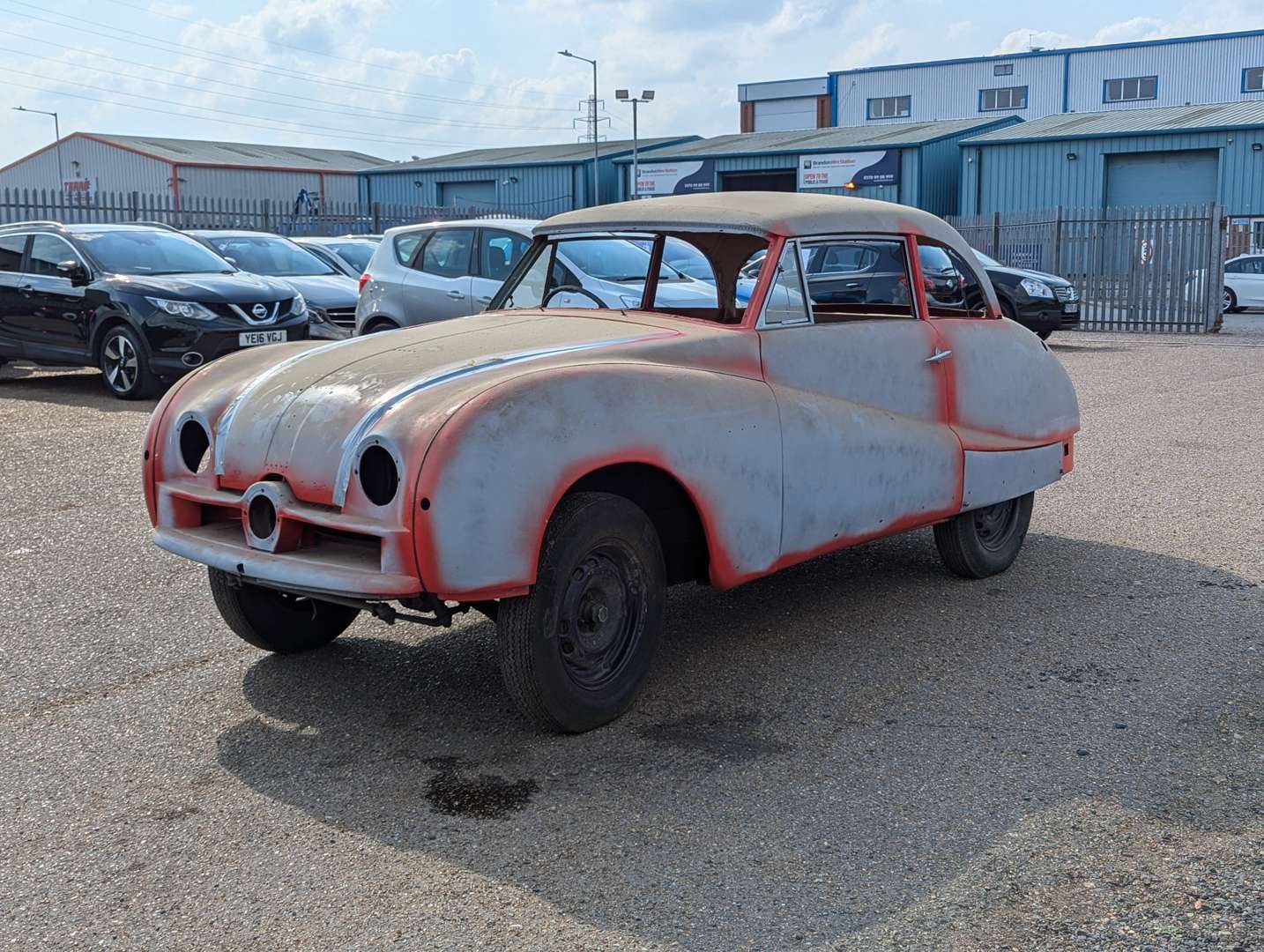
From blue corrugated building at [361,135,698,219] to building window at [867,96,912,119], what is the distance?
47.8 ft

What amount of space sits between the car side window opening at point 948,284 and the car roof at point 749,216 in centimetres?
13

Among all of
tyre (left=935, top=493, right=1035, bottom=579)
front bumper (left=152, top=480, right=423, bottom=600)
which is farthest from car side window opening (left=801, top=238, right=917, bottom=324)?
front bumper (left=152, top=480, right=423, bottom=600)

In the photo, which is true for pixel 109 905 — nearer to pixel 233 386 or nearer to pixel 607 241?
pixel 233 386

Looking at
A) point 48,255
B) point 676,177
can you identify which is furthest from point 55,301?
point 676,177

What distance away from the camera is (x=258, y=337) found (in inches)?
482

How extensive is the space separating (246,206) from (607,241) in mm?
22594

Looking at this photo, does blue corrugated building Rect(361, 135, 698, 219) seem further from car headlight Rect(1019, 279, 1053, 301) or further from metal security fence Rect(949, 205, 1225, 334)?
car headlight Rect(1019, 279, 1053, 301)

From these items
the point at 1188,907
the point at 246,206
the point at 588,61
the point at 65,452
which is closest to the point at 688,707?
the point at 1188,907

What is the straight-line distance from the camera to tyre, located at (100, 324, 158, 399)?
12.0 m

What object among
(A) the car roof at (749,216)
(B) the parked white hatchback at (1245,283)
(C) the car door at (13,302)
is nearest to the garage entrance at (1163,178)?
(B) the parked white hatchback at (1245,283)

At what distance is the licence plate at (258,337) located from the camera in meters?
12.1

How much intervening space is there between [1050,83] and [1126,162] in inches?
984

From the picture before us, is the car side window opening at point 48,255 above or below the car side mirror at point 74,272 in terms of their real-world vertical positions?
above

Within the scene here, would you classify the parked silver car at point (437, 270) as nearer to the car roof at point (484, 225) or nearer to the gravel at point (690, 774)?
the car roof at point (484, 225)
